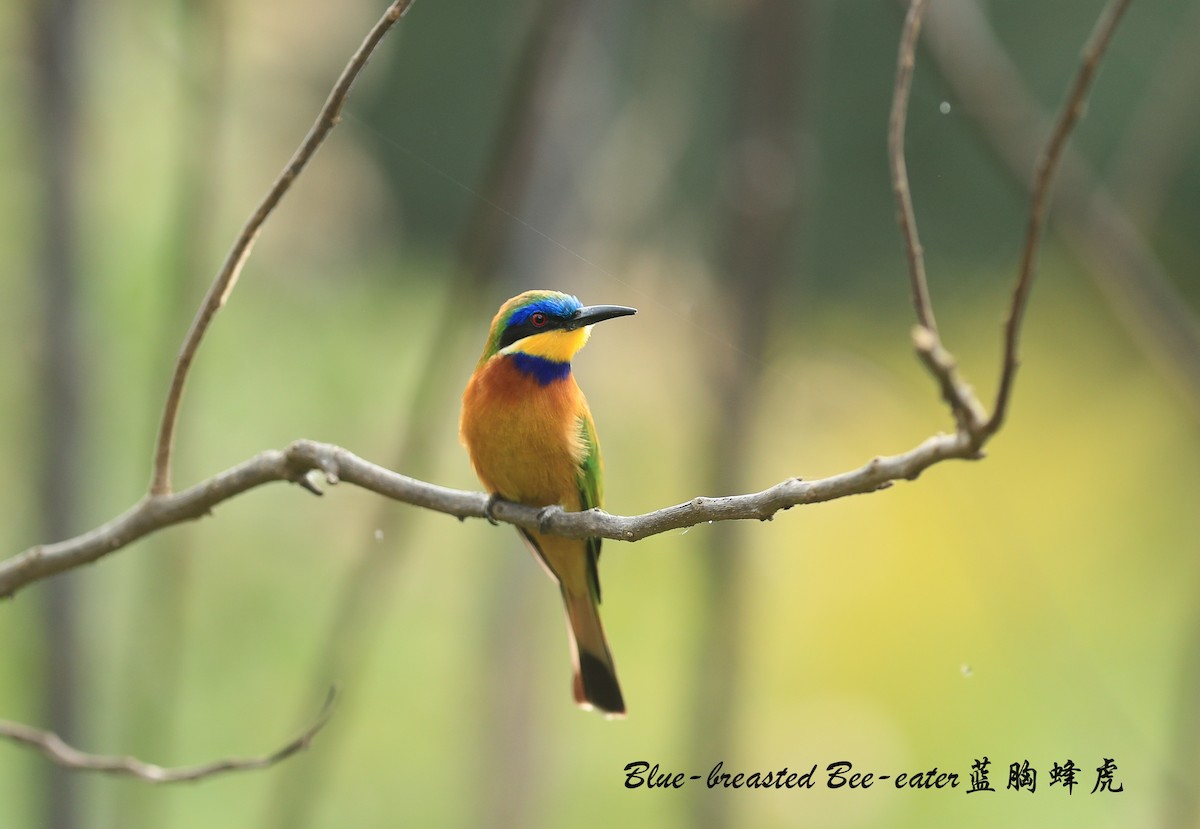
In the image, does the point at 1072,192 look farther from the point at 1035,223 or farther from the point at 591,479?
the point at 1035,223

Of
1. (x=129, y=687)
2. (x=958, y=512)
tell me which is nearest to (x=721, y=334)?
(x=958, y=512)

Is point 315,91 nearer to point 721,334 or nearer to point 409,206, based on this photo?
point 409,206

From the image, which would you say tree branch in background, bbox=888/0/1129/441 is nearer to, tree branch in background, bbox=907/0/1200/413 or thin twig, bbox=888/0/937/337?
thin twig, bbox=888/0/937/337

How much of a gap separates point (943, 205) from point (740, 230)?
645 millimetres

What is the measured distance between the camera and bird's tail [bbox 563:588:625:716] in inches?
75.5

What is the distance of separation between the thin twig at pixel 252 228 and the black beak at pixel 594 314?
1.57 feet

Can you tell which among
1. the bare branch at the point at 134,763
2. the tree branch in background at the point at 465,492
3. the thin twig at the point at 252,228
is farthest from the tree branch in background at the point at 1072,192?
the bare branch at the point at 134,763

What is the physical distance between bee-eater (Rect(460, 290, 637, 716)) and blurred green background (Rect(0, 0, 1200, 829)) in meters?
0.13

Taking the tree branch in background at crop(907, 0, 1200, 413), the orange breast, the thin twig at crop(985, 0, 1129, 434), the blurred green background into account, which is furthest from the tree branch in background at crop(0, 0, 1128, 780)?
the tree branch in background at crop(907, 0, 1200, 413)

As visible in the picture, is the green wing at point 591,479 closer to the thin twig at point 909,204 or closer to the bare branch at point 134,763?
the bare branch at point 134,763

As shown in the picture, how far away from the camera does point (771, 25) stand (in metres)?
3.12

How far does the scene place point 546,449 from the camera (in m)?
2.11

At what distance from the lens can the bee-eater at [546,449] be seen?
195cm

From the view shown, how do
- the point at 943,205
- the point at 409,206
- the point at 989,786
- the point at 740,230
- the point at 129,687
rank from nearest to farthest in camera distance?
the point at 989,786, the point at 409,206, the point at 740,230, the point at 943,205, the point at 129,687
